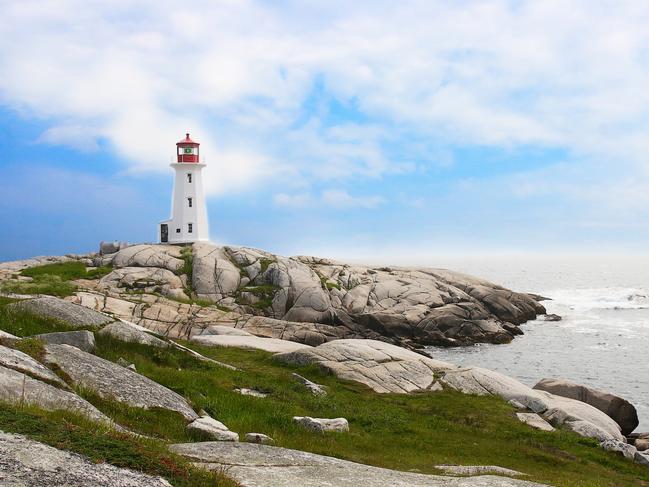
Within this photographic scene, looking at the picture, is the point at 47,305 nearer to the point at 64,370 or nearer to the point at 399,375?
the point at 64,370

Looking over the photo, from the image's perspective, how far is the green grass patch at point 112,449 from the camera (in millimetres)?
8172

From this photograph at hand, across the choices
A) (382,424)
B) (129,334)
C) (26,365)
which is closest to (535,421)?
(382,424)

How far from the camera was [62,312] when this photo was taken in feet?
77.6

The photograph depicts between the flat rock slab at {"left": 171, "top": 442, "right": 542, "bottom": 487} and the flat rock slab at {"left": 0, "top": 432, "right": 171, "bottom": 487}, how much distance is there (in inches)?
71.9

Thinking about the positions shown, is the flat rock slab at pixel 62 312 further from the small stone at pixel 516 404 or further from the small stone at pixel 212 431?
the small stone at pixel 516 404

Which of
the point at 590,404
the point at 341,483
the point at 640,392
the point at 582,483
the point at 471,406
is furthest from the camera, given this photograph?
the point at 640,392

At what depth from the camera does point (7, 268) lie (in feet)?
227

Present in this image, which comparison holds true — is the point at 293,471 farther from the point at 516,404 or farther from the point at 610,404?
the point at 610,404

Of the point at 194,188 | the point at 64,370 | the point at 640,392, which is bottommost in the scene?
the point at 640,392

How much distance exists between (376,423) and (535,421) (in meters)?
9.30

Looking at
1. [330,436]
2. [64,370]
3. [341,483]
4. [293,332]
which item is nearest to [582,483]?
[330,436]

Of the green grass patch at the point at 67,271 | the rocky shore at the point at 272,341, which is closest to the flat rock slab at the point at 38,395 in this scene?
the rocky shore at the point at 272,341

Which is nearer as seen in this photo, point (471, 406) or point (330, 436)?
point (330, 436)

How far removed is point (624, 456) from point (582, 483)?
26.5ft
